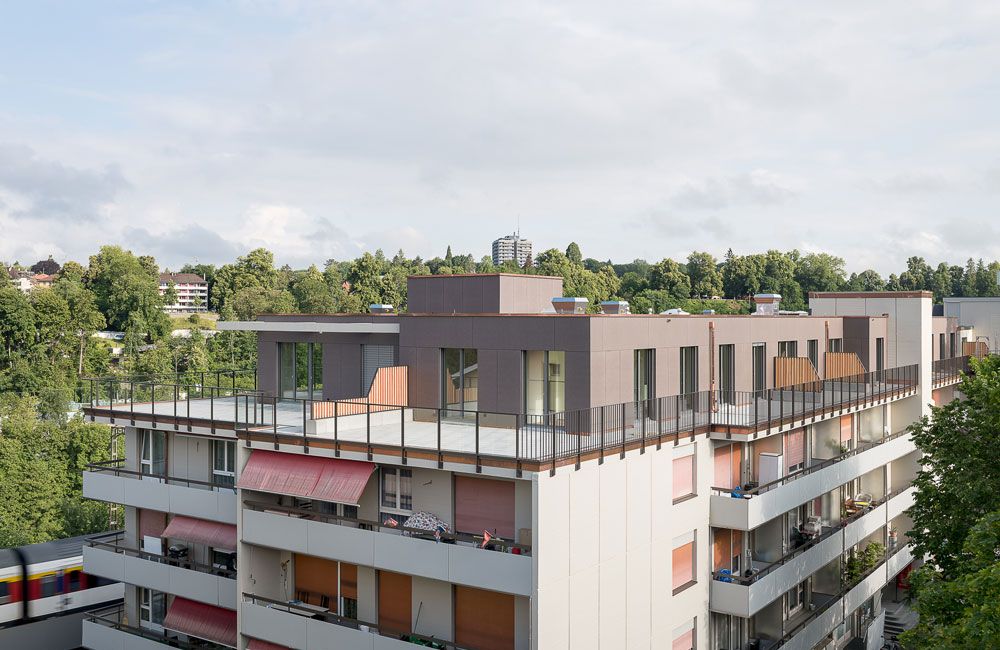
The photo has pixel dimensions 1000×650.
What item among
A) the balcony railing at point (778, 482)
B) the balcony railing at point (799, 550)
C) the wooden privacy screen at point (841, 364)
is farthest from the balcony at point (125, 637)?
the wooden privacy screen at point (841, 364)

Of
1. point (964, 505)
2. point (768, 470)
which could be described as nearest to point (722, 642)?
point (768, 470)

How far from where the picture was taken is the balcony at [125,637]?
24.1m

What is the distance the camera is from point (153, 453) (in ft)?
84.2

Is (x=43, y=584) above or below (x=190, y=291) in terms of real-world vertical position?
below

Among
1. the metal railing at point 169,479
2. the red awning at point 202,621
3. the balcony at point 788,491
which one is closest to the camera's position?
the balcony at point 788,491

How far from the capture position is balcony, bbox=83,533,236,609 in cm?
2267

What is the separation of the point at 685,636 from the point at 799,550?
18.6ft

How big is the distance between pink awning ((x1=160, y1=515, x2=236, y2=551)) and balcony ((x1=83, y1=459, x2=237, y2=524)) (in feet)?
0.67

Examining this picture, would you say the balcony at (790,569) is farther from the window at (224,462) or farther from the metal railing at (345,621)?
the window at (224,462)

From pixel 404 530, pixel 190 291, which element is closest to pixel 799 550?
pixel 404 530

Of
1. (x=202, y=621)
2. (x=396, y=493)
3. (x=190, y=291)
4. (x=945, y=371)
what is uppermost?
(x=190, y=291)

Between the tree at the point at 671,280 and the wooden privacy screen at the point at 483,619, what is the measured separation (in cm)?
10458

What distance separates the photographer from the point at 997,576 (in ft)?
51.5

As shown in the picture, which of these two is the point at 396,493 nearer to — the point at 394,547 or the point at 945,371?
the point at 394,547
